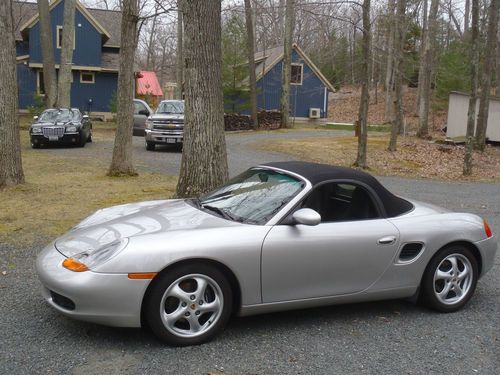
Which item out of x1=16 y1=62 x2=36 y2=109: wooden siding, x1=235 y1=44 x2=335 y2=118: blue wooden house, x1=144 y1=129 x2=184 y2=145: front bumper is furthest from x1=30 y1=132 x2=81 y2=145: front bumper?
x1=235 y1=44 x2=335 y2=118: blue wooden house

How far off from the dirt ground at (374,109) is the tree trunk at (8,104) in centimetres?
3155

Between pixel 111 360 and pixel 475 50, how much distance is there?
53.5ft

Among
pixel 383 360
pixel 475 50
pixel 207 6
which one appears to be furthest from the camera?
pixel 475 50

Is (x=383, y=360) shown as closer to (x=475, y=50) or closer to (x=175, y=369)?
(x=175, y=369)

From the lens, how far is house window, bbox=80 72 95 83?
Answer: 34938mm

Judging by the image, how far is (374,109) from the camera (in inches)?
1966

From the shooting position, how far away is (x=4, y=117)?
32.9 ft

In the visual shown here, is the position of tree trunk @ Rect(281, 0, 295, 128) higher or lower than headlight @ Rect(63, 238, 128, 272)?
higher

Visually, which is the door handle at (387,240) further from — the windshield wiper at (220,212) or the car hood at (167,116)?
the car hood at (167,116)

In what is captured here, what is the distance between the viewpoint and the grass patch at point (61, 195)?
24.8 feet

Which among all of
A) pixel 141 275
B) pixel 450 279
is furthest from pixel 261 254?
pixel 450 279

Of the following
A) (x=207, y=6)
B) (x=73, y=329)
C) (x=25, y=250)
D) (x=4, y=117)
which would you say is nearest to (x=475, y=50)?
(x=207, y=6)

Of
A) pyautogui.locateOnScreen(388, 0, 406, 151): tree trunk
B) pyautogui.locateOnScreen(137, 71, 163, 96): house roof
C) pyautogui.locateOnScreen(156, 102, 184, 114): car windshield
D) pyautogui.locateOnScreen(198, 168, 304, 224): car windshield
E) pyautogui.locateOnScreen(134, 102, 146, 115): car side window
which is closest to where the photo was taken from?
pyautogui.locateOnScreen(198, 168, 304, 224): car windshield

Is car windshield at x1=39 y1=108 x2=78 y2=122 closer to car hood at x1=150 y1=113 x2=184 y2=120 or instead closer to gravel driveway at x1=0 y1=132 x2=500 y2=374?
car hood at x1=150 y1=113 x2=184 y2=120
